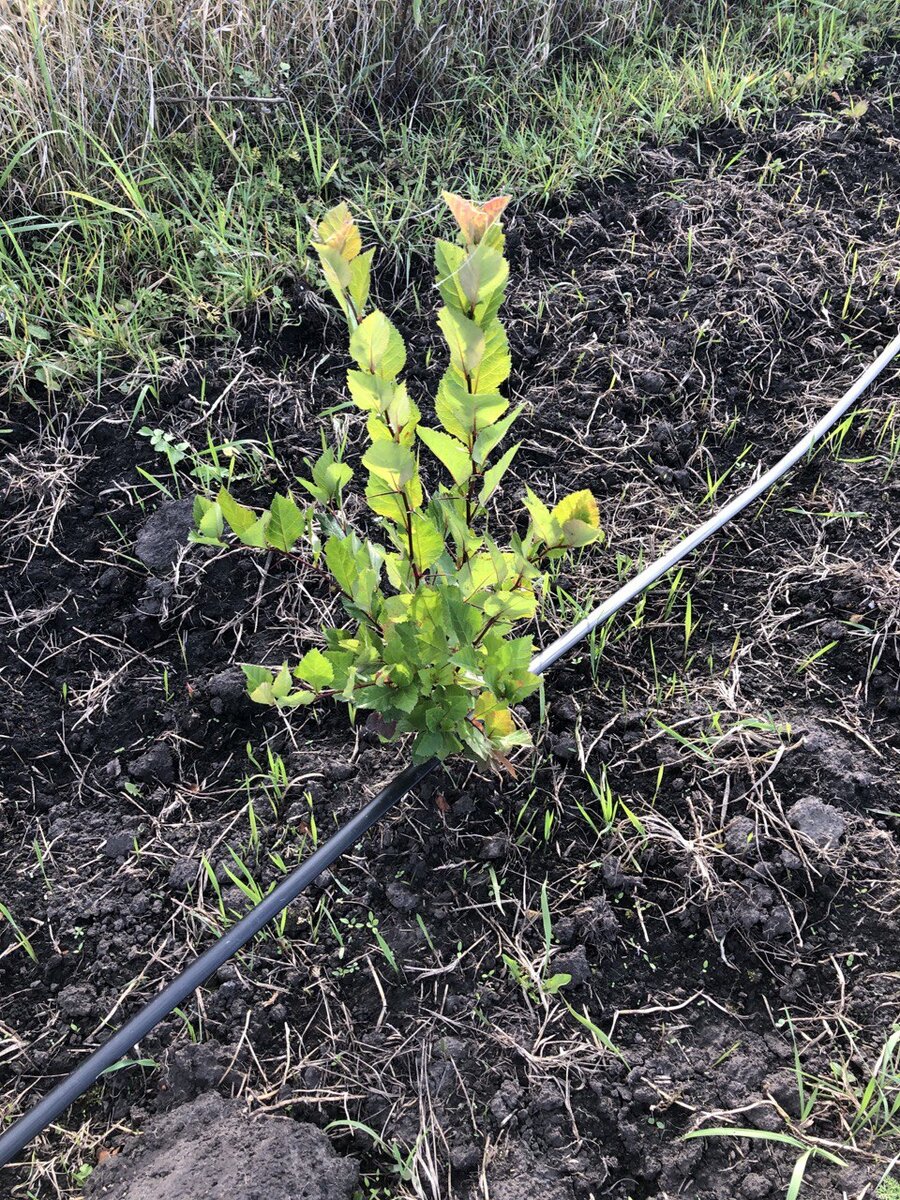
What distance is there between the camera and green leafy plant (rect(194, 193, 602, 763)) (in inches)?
40.1

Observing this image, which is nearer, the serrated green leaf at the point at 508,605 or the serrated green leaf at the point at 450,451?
the serrated green leaf at the point at 450,451

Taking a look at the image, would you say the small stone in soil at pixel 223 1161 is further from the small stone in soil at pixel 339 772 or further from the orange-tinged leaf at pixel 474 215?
the orange-tinged leaf at pixel 474 215

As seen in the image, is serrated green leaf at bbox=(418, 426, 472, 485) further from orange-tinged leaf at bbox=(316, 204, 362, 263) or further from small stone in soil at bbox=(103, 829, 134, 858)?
small stone in soil at bbox=(103, 829, 134, 858)

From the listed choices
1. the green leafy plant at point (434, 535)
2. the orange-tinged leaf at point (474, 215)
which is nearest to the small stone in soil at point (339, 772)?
the green leafy plant at point (434, 535)

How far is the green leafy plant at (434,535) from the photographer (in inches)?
40.1

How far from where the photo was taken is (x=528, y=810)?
1.56 metres

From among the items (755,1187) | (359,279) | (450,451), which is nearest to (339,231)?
(359,279)

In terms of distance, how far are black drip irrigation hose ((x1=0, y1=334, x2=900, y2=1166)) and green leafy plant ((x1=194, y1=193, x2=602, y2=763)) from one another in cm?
15

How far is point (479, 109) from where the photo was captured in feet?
8.93

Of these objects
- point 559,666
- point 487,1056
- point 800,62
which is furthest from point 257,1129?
point 800,62

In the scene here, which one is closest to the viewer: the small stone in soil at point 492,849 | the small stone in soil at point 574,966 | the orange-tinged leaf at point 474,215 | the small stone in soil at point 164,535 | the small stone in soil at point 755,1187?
the orange-tinged leaf at point 474,215

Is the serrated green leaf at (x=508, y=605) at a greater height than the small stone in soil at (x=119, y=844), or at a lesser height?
greater

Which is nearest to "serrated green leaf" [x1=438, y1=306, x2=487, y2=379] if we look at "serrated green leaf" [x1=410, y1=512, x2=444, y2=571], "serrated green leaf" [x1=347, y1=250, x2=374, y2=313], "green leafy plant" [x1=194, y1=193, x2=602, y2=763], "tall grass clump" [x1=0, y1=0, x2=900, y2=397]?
"green leafy plant" [x1=194, y1=193, x2=602, y2=763]

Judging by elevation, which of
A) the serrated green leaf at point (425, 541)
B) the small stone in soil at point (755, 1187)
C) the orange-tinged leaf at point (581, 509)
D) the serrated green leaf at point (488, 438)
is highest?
the serrated green leaf at point (488, 438)
